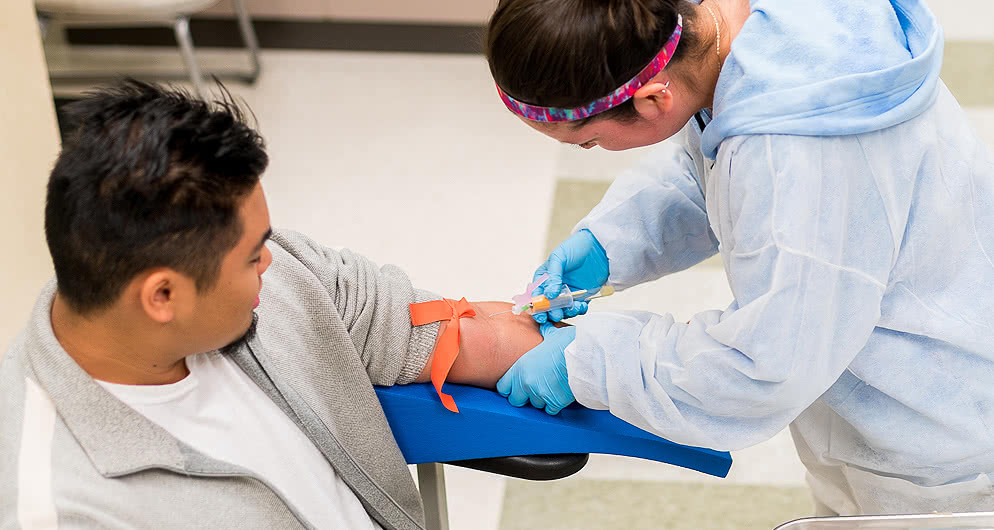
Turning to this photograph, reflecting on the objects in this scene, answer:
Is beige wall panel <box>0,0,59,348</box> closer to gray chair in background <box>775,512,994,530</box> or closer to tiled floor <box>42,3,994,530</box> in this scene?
tiled floor <box>42,3,994,530</box>

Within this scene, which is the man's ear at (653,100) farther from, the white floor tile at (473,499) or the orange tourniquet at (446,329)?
the white floor tile at (473,499)

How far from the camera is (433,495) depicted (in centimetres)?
151

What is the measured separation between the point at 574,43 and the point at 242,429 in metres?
0.62

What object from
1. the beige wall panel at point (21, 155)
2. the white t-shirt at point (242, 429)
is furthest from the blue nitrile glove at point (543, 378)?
the beige wall panel at point (21, 155)

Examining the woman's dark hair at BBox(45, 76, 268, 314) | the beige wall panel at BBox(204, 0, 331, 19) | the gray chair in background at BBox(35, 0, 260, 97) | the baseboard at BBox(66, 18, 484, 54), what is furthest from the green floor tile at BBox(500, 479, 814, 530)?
the beige wall panel at BBox(204, 0, 331, 19)

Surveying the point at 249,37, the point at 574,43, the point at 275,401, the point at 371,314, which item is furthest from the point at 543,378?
the point at 249,37

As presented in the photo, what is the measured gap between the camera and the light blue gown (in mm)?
1129

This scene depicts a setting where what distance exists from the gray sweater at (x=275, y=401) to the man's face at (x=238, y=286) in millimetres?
130

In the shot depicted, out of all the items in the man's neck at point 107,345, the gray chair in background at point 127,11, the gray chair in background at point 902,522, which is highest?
the man's neck at point 107,345

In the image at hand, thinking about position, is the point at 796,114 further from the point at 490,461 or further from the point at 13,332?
the point at 13,332

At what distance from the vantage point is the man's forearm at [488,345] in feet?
4.67

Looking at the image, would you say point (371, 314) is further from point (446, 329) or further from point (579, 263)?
point (579, 263)

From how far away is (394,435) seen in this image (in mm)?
1404

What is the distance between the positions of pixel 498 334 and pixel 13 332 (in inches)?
49.7
